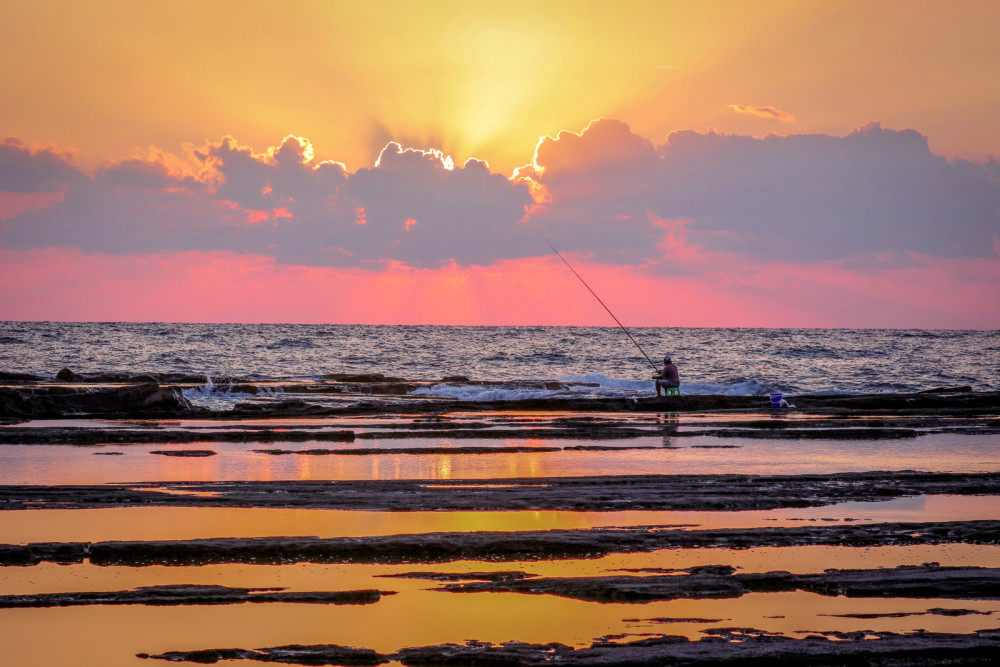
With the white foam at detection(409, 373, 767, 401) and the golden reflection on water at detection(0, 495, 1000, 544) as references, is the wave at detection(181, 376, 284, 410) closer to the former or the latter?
the white foam at detection(409, 373, 767, 401)

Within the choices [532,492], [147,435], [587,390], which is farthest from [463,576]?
[587,390]

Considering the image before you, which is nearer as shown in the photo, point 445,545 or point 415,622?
point 415,622

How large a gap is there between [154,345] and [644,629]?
8278 centimetres

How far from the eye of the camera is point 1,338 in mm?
89250

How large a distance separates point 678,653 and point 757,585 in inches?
77.8

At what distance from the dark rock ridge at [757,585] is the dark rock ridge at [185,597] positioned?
939 mm

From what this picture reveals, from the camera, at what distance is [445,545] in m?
8.70

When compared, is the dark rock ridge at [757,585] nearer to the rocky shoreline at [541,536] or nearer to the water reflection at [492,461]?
the rocky shoreline at [541,536]

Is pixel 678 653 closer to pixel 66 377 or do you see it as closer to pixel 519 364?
pixel 66 377

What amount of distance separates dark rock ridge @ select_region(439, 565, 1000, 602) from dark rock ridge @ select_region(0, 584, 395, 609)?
3.08 feet

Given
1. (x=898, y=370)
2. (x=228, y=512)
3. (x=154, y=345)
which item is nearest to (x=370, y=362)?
(x=154, y=345)

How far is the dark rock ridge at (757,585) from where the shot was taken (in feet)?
23.9

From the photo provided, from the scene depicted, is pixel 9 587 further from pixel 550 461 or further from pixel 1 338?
pixel 1 338

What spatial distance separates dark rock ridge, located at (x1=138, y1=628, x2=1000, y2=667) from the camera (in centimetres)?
577
